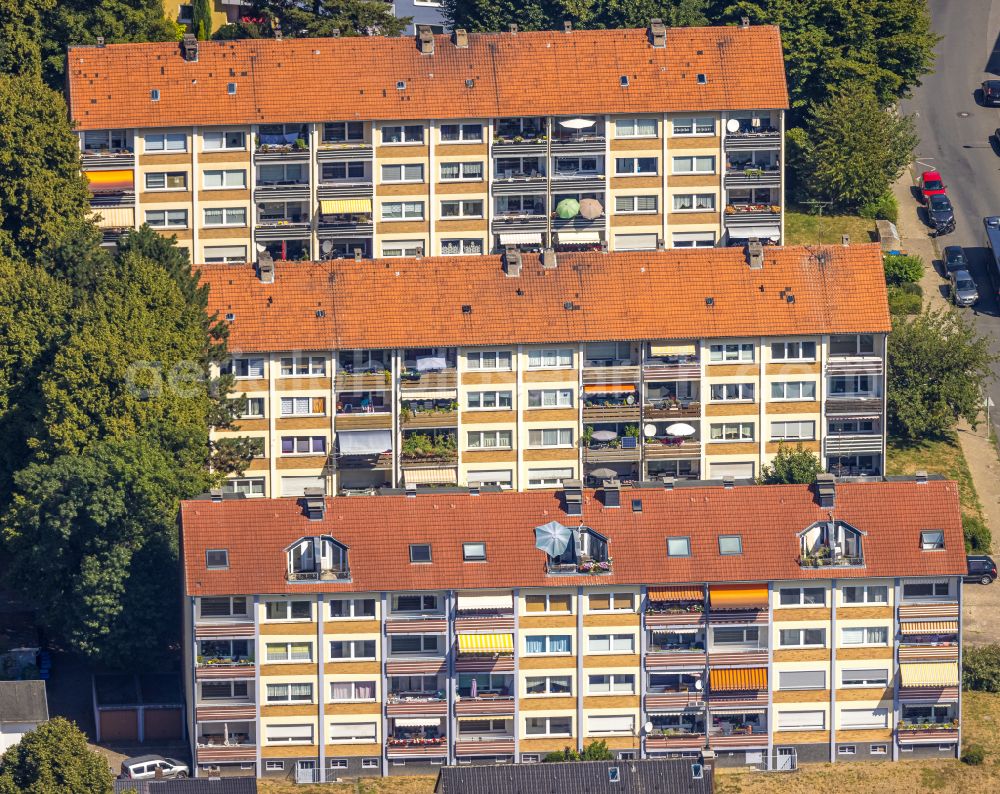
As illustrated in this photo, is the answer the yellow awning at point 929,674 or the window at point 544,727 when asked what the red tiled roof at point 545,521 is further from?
the window at point 544,727

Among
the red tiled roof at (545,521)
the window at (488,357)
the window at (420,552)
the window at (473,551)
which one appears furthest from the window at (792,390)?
the window at (420,552)

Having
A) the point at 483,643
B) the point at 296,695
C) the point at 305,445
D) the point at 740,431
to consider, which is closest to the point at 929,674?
the point at 483,643

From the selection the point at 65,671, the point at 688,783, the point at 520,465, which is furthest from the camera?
the point at 520,465

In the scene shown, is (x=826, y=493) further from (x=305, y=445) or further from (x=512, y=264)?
(x=305, y=445)

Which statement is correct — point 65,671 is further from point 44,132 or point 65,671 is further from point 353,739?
point 44,132

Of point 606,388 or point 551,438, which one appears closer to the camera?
point 606,388

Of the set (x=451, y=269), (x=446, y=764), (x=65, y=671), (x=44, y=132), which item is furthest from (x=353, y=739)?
(x=44, y=132)
